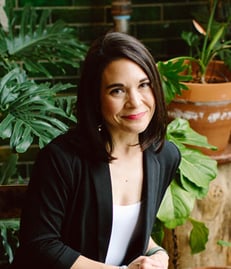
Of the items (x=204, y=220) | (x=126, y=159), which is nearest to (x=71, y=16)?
(x=204, y=220)

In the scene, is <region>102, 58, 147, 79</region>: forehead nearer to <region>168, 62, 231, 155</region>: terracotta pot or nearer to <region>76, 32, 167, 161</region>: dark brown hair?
<region>76, 32, 167, 161</region>: dark brown hair

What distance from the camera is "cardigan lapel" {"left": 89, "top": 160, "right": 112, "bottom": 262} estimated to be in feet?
4.25

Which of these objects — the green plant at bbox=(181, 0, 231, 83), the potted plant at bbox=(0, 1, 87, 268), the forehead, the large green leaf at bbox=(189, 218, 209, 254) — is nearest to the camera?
the forehead

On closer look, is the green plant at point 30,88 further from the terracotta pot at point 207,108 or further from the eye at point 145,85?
the eye at point 145,85

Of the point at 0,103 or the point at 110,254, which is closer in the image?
the point at 110,254

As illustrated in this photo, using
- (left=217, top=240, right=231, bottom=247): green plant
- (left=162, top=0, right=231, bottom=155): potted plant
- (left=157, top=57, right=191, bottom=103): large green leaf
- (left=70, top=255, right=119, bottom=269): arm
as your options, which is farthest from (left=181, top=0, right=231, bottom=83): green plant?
(left=70, top=255, right=119, bottom=269): arm

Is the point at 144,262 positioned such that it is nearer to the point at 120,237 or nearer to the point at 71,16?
the point at 120,237

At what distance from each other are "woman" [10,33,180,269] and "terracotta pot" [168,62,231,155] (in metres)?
0.90

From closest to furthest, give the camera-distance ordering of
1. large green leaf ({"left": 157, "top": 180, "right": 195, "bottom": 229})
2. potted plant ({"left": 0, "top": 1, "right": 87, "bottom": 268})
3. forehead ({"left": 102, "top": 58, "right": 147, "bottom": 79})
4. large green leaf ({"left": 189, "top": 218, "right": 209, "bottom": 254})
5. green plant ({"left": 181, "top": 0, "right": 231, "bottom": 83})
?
forehead ({"left": 102, "top": 58, "right": 147, "bottom": 79}), potted plant ({"left": 0, "top": 1, "right": 87, "bottom": 268}), large green leaf ({"left": 157, "top": 180, "right": 195, "bottom": 229}), large green leaf ({"left": 189, "top": 218, "right": 209, "bottom": 254}), green plant ({"left": 181, "top": 0, "right": 231, "bottom": 83})

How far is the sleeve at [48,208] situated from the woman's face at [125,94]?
14 centimetres

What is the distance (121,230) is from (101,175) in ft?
0.49

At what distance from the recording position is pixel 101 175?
131 cm

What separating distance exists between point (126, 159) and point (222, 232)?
1216mm

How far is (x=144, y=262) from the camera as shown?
1.29 metres
